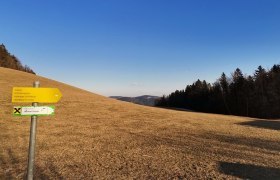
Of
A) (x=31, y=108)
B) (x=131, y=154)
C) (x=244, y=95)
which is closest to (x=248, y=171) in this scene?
(x=131, y=154)

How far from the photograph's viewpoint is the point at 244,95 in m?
66.9

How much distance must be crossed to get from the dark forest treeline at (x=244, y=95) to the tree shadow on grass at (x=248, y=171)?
52.8m

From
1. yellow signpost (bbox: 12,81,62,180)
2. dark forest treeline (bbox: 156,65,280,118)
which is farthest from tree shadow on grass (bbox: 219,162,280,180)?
dark forest treeline (bbox: 156,65,280,118)

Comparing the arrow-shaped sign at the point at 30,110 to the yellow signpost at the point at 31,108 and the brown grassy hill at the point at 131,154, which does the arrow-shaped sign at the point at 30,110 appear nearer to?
the yellow signpost at the point at 31,108

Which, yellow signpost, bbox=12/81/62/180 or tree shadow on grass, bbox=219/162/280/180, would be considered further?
tree shadow on grass, bbox=219/162/280/180

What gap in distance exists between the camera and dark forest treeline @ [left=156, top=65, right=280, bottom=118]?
59.0 m

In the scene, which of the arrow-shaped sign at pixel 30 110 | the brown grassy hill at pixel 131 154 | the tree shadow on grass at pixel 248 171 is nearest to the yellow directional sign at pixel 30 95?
the arrow-shaped sign at pixel 30 110

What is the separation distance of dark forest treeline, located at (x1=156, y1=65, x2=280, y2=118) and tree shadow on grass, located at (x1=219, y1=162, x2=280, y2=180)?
5277cm

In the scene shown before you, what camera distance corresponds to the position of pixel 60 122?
16641mm

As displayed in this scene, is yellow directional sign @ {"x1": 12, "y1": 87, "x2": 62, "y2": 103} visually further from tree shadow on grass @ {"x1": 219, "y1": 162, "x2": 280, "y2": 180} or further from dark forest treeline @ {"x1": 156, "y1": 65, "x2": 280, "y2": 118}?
dark forest treeline @ {"x1": 156, "y1": 65, "x2": 280, "y2": 118}

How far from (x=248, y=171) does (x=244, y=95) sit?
63.6 meters

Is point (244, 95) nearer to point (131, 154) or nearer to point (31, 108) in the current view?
point (131, 154)

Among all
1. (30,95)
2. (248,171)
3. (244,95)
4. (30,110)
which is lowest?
(248,171)

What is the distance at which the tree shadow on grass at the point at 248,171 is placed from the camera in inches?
280
